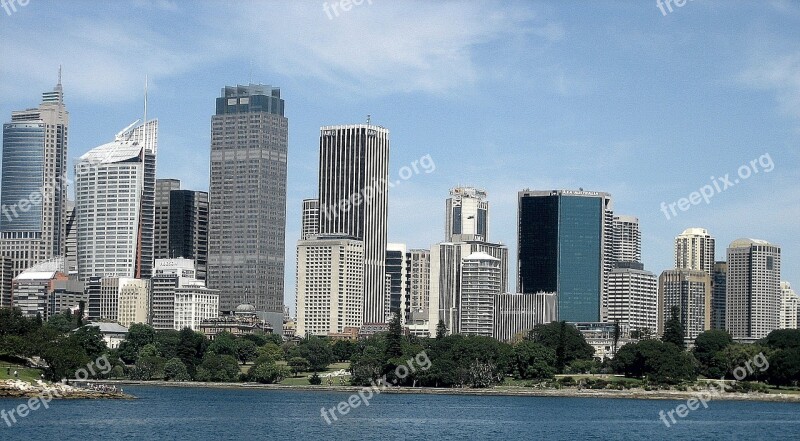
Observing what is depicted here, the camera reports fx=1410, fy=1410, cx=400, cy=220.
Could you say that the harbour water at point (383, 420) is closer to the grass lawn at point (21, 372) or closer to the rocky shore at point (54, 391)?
the rocky shore at point (54, 391)

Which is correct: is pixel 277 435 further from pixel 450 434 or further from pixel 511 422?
pixel 511 422

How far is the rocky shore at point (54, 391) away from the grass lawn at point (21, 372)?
1.42m

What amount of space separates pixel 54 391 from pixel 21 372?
4.55 metres

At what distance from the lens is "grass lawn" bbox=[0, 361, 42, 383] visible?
160413 mm

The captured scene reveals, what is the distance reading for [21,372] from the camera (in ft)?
540

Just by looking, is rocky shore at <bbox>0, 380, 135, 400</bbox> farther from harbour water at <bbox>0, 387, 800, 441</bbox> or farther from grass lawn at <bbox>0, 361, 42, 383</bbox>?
harbour water at <bbox>0, 387, 800, 441</bbox>

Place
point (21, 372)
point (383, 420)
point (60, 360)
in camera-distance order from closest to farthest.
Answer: point (383, 420) → point (21, 372) → point (60, 360)

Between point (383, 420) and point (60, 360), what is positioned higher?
point (60, 360)

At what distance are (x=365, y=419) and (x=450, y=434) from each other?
1863 cm

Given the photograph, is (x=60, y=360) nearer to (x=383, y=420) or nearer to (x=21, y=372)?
(x=21, y=372)

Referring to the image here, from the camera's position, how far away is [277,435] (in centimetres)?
12719

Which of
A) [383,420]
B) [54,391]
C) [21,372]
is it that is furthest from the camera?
[21,372]

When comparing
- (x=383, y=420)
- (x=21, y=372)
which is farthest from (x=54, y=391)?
(x=383, y=420)

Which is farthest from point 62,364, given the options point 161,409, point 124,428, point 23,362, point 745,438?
point 745,438
